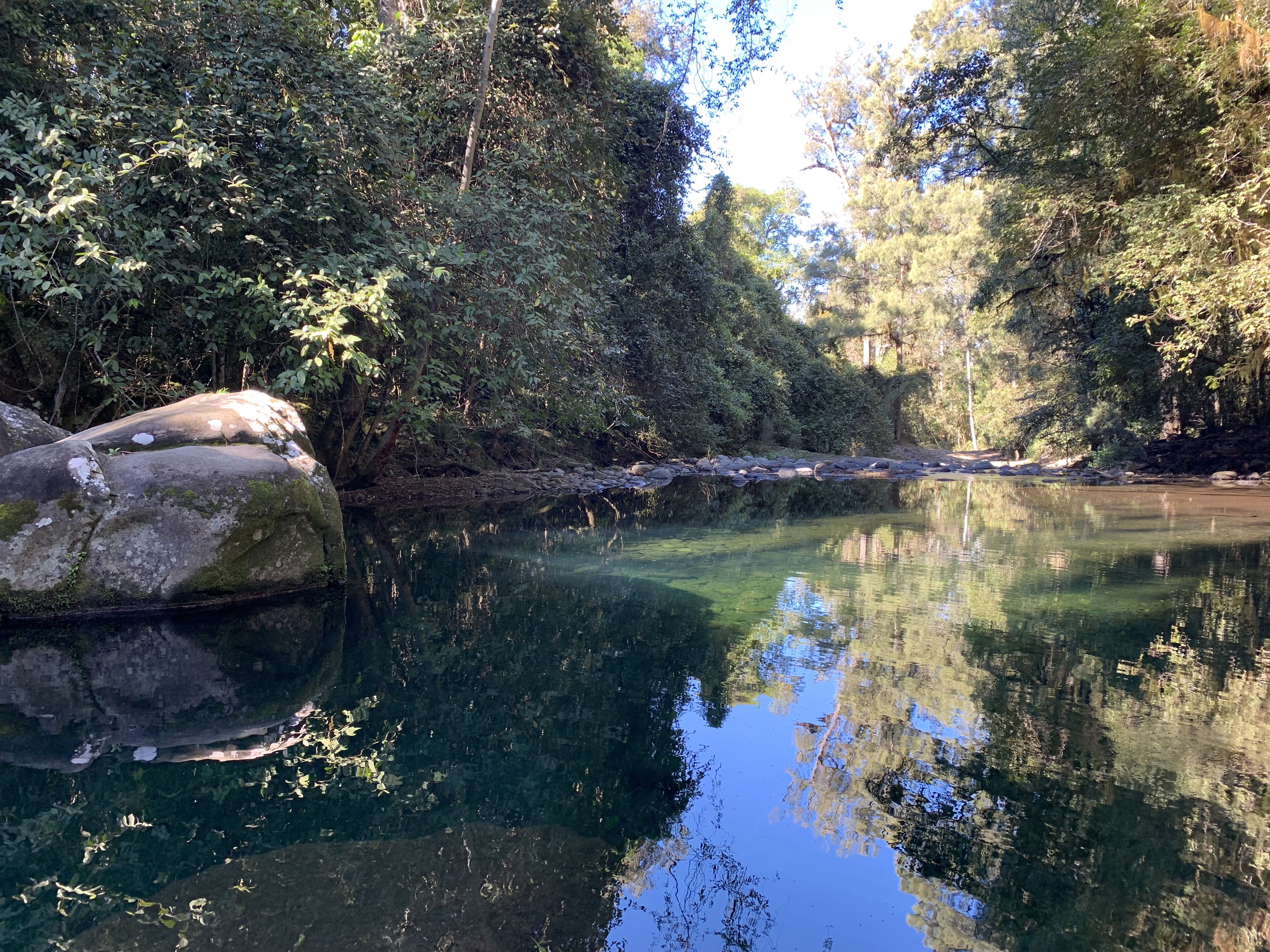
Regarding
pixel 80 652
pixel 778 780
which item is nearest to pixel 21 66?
pixel 80 652

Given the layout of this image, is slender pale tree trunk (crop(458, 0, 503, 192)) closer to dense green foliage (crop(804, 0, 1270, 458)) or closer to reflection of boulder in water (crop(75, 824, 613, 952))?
dense green foliage (crop(804, 0, 1270, 458))

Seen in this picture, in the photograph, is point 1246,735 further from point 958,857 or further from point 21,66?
point 21,66

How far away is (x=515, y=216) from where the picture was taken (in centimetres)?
911

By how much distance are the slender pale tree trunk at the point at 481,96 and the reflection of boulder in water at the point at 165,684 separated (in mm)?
6724

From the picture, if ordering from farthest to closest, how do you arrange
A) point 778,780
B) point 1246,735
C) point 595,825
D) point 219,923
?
point 1246,735
point 778,780
point 595,825
point 219,923

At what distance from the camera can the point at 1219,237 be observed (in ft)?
35.7

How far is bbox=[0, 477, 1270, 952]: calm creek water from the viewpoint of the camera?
7.47 feet

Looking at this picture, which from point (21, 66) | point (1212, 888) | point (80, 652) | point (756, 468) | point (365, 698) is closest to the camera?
point (1212, 888)

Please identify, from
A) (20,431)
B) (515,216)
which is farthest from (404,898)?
(515,216)

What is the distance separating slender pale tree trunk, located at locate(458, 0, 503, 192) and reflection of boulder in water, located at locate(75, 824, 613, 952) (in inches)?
350

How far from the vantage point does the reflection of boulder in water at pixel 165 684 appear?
334cm

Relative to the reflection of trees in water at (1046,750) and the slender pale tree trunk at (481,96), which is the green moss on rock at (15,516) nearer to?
the reflection of trees in water at (1046,750)

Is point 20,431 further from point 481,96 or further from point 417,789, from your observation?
point 481,96

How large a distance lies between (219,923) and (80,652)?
302 centimetres
